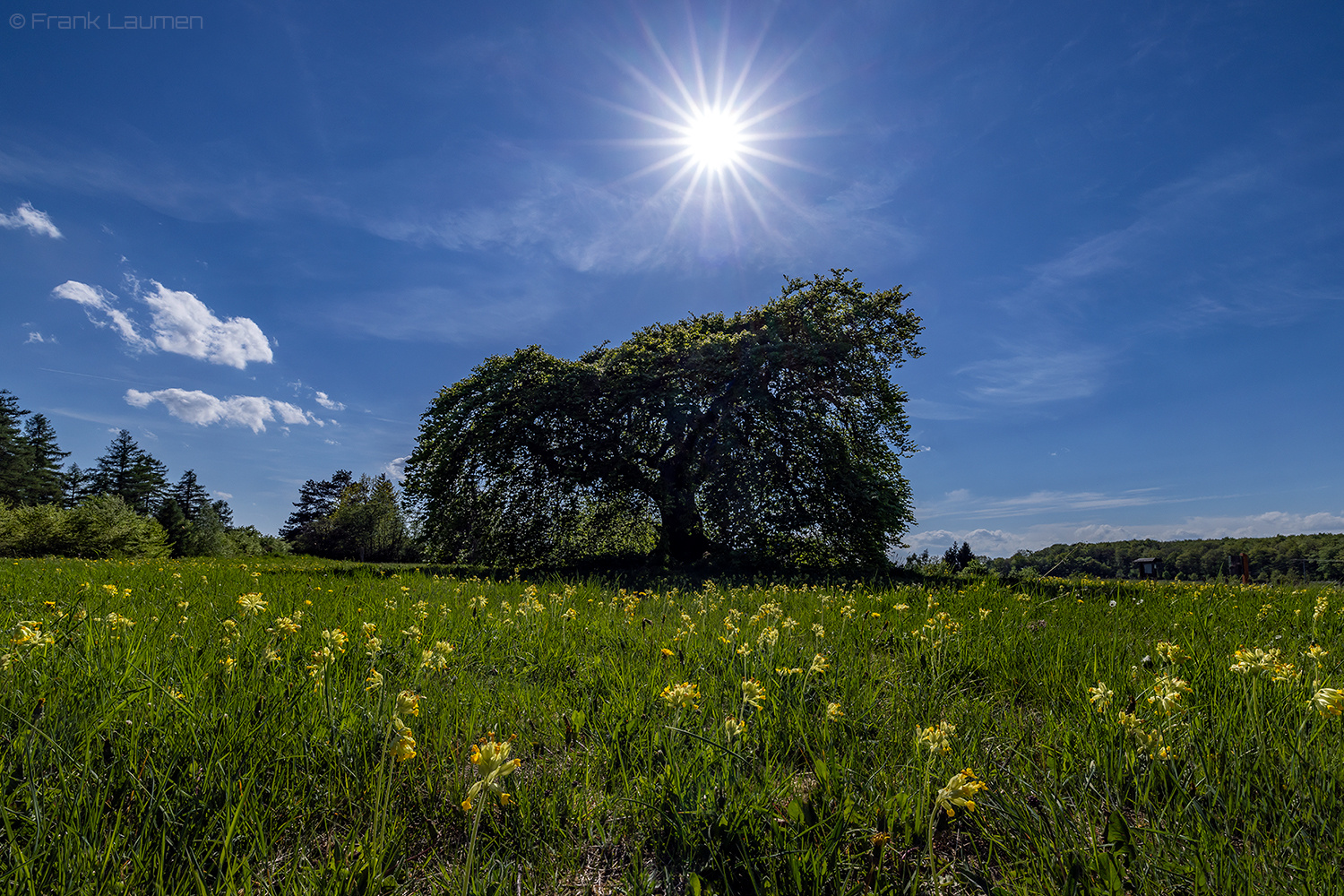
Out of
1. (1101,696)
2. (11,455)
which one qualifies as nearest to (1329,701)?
(1101,696)

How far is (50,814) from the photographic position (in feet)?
5.32

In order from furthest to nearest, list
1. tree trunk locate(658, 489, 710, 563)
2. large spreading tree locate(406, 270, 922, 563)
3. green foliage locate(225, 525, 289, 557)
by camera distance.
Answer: green foliage locate(225, 525, 289, 557), tree trunk locate(658, 489, 710, 563), large spreading tree locate(406, 270, 922, 563)

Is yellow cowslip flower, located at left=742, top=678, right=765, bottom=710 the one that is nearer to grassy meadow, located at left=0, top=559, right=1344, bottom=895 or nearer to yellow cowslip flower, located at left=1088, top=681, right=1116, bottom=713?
grassy meadow, located at left=0, top=559, right=1344, bottom=895

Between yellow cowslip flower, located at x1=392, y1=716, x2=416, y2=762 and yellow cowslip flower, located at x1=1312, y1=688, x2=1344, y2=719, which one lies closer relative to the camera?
yellow cowslip flower, located at x1=392, y1=716, x2=416, y2=762

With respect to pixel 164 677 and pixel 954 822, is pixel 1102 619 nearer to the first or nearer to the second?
pixel 954 822

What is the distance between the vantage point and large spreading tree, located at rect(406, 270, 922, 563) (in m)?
16.8

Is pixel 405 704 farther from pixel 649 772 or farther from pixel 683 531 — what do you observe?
pixel 683 531

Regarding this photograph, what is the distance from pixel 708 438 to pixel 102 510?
3535 centimetres

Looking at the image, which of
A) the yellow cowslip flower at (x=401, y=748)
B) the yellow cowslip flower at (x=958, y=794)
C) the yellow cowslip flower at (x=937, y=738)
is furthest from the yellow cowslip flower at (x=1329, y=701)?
the yellow cowslip flower at (x=401, y=748)

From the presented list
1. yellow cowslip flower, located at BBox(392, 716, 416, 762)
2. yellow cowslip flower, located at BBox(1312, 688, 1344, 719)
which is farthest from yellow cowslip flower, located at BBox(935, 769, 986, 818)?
yellow cowslip flower, located at BBox(1312, 688, 1344, 719)

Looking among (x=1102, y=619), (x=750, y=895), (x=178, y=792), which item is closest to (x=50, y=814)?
(x=178, y=792)

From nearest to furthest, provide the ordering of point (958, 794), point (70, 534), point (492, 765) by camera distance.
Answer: point (492, 765), point (958, 794), point (70, 534)

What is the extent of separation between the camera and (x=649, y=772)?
205 centimetres

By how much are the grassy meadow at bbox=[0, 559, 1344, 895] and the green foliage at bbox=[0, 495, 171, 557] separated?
33.5 metres
